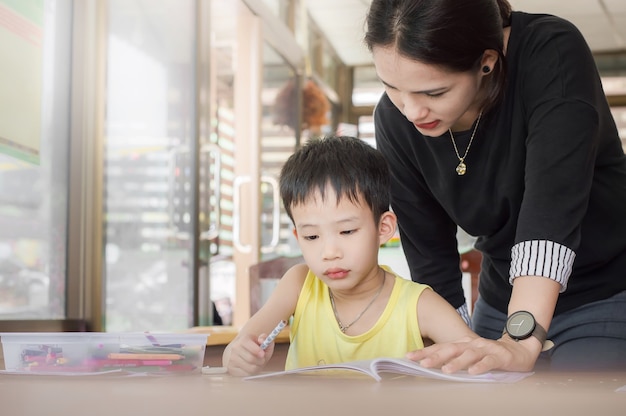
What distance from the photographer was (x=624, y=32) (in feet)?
27.7

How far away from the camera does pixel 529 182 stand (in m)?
1.21

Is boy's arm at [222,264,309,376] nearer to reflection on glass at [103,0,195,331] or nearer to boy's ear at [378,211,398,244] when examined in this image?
boy's ear at [378,211,398,244]

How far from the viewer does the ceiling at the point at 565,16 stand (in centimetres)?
756

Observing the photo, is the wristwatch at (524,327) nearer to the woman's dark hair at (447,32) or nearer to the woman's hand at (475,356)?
the woman's hand at (475,356)

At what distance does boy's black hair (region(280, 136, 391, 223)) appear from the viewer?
145 cm

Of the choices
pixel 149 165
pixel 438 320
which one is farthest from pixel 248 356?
pixel 149 165

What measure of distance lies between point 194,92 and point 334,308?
339 centimetres

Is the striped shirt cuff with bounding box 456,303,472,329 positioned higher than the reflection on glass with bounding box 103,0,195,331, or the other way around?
the reflection on glass with bounding box 103,0,195,331

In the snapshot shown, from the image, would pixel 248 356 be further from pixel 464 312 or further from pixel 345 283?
pixel 464 312

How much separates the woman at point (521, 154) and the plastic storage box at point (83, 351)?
43cm

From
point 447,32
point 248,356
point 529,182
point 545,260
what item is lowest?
point 248,356

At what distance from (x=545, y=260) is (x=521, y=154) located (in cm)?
26

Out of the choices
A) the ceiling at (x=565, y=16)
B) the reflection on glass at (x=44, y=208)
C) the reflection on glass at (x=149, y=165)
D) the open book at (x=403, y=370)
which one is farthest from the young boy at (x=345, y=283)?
the ceiling at (x=565, y=16)

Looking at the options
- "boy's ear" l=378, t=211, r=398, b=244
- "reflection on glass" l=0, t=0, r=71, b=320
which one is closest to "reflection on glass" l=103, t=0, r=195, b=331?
"reflection on glass" l=0, t=0, r=71, b=320
